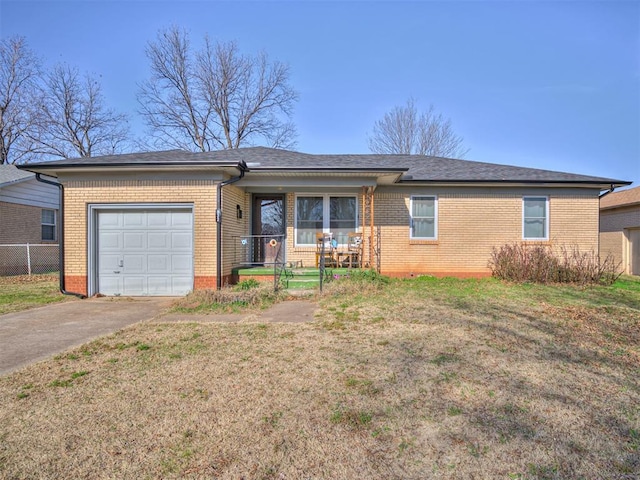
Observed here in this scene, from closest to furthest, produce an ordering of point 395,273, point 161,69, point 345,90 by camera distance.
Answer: point 395,273 < point 345,90 < point 161,69

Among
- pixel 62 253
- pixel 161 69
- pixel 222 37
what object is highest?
pixel 222 37

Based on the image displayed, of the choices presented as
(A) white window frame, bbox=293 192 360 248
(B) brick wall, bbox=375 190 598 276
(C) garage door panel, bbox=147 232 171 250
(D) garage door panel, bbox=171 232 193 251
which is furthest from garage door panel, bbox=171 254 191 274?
(B) brick wall, bbox=375 190 598 276

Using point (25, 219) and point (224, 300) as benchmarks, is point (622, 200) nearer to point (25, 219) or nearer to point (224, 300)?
point (224, 300)

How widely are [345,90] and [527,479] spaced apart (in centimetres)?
1942

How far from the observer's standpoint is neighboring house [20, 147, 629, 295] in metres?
9.01

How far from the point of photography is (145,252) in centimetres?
920

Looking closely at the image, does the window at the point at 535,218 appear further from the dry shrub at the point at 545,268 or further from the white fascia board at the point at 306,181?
the white fascia board at the point at 306,181

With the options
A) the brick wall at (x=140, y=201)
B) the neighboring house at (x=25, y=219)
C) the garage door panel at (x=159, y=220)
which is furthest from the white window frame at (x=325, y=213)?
the neighboring house at (x=25, y=219)

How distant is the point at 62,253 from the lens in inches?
358

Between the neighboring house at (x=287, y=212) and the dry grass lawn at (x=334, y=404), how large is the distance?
4.01 meters

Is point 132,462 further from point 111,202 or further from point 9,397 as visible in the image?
point 111,202

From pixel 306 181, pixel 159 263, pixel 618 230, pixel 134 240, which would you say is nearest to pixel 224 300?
pixel 159 263

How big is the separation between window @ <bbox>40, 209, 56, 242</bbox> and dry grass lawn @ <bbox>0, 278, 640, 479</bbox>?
14.6 m

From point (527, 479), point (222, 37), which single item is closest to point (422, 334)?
point (527, 479)
